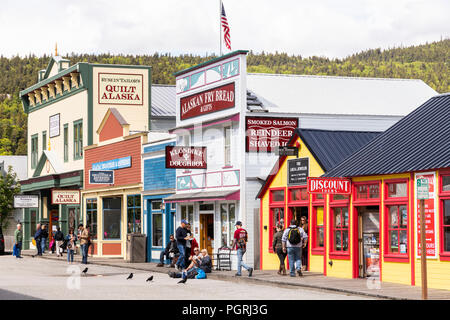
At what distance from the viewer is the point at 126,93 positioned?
48906 millimetres

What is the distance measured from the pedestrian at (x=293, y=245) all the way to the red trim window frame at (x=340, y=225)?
1.00 m

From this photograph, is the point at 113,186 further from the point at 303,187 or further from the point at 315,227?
the point at 315,227

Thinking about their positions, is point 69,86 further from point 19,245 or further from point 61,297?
point 61,297

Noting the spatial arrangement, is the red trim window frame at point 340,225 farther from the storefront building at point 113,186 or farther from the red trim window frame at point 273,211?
the storefront building at point 113,186

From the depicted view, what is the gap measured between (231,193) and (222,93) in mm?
3948

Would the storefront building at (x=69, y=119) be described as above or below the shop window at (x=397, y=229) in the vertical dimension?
above

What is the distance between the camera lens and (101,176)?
44.1 meters

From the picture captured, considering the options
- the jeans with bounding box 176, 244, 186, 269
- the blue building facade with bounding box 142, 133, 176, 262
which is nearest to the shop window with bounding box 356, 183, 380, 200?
the jeans with bounding box 176, 244, 186, 269

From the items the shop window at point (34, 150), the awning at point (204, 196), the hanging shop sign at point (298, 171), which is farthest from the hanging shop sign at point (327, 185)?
the shop window at point (34, 150)

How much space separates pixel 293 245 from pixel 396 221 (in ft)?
11.4

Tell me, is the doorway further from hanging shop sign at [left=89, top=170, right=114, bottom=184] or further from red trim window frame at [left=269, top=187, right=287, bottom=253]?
hanging shop sign at [left=89, top=170, right=114, bottom=184]

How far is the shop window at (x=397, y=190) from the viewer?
24312 millimetres

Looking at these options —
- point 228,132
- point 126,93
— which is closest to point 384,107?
point 228,132

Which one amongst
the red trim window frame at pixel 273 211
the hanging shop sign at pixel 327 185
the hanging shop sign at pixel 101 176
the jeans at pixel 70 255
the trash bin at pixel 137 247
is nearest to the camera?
the hanging shop sign at pixel 327 185
